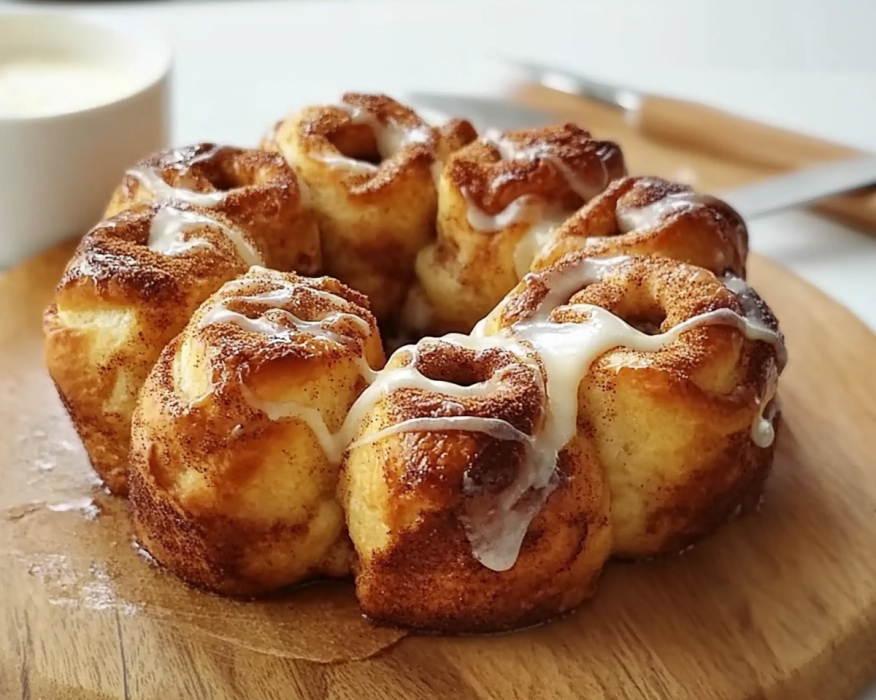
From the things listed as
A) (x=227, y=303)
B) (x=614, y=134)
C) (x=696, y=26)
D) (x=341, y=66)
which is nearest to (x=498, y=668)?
(x=227, y=303)

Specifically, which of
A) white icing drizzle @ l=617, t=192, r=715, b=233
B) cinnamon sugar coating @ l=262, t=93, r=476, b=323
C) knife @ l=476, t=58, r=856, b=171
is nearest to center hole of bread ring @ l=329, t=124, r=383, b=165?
cinnamon sugar coating @ l=262, t=93, r=476, b=323

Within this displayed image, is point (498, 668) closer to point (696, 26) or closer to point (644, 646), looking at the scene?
point (644, 646)

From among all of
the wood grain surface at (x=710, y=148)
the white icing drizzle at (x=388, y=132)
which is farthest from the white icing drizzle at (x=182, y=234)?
the wood grain surface at (x=710, y=148)

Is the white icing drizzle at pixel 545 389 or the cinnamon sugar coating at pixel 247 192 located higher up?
the white icing drizzle at pixel 545 389

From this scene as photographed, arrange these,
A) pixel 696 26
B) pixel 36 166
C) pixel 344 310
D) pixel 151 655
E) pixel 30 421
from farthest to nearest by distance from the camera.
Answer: pixel 696 26 < pixel 36 166 < pixel 30 421 < pixel 344 310 < pixel 151 655

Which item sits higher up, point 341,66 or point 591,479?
point 591,479

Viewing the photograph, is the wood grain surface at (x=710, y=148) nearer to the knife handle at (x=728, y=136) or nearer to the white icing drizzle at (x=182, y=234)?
the knife handle at (x=728, y=136)
